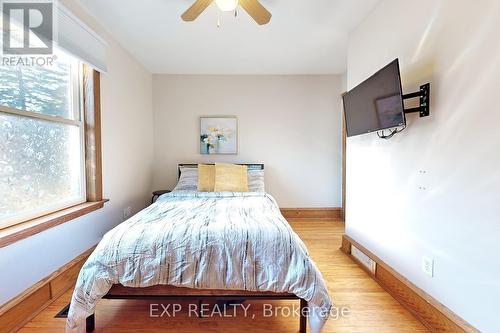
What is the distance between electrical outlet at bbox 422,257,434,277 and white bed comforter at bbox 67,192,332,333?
0.71m

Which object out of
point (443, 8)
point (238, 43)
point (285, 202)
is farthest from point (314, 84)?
point (443, 8)

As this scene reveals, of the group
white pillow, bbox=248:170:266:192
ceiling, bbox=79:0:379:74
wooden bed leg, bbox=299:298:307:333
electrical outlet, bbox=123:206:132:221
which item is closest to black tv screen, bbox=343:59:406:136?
ceiling, bbox=79:0:379:74

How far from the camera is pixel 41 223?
1.71 m

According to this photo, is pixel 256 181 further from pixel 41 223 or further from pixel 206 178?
pixel 41 223

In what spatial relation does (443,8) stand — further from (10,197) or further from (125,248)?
(10,197)

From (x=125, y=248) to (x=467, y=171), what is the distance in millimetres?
2034

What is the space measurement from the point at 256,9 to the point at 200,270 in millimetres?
1833

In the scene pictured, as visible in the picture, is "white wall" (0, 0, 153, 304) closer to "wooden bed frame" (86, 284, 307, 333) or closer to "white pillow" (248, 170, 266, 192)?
"wooden bed frame" (86, 284, 307, 333)

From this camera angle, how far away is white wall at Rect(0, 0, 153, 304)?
162cm

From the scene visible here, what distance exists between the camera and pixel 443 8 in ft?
4.80

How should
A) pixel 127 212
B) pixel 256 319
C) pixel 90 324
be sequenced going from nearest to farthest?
pixel 90 324 < pixel 256 319 < pixel 127 212

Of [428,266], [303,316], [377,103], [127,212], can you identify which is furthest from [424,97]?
[127,212]

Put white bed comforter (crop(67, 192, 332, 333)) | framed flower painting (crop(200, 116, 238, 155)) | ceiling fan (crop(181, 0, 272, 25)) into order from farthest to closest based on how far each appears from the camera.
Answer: framed flower painting (crop(200, 116, 238, 155)) → ceiling fan (crop(181, 0, 272, 25)) → white bed comforter (crop(67, 192, 332, 333))

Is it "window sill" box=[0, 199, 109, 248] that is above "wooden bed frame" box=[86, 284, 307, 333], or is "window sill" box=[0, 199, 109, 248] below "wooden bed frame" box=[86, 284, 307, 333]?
above
